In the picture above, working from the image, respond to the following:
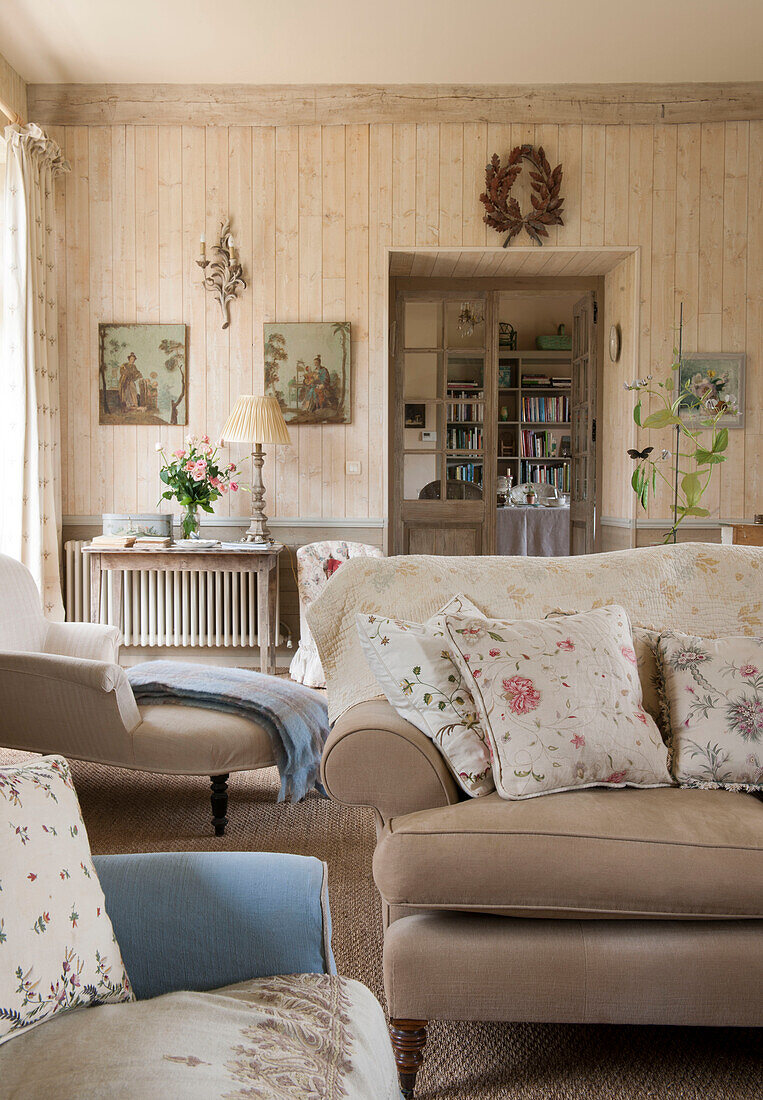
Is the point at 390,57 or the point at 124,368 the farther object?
the point at 124,368

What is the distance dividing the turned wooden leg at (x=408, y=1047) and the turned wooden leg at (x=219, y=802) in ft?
4.04

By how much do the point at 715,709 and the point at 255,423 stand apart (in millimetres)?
3226

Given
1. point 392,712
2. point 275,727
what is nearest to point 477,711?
point 392,712

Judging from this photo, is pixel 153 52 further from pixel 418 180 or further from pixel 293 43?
pixel 418 180

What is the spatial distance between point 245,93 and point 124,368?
1703 millimetres

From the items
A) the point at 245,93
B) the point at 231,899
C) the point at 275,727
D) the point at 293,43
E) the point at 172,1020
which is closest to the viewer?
the point at 172,1020

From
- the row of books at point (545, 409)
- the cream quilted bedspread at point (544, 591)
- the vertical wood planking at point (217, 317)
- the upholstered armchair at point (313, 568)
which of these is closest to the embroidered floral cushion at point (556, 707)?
the cream quilted bedspread at point (544, 591)

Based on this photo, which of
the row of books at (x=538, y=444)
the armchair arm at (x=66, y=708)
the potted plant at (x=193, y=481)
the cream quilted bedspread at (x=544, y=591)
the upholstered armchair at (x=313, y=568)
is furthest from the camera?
the row of books at (x=538, y=444)

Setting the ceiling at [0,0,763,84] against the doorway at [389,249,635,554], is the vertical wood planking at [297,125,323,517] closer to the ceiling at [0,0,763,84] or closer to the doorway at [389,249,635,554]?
the ceiling at [0,0,763,84]

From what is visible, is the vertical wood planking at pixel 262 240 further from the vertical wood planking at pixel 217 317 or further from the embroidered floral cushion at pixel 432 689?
the embroidered floral cushion at pixel 432 689

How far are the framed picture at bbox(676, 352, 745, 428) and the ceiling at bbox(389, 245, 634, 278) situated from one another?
0.74 m

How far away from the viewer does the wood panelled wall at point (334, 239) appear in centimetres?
484

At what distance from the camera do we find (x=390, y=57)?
450 cm

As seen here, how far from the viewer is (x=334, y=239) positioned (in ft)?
16.0
